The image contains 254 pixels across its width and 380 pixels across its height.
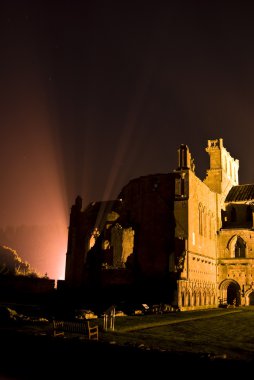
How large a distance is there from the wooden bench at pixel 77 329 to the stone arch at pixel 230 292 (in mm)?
34510

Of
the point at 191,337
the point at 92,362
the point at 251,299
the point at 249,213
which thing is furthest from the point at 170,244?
the point at 92,362

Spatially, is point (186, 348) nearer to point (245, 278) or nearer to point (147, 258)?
point (147, 258)

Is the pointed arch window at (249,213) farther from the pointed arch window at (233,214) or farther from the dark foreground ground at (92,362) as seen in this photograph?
the dark foreground ground at (92,362)

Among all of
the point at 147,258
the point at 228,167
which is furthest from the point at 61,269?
the point at 147,258

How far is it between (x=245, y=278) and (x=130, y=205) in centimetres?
1598

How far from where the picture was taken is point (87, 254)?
161 feet

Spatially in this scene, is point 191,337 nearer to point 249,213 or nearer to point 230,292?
point 230,292

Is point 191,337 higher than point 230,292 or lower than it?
lower

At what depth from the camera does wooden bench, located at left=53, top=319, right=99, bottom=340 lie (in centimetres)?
1504

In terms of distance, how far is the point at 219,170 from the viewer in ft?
186

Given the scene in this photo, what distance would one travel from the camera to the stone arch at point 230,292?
153ft

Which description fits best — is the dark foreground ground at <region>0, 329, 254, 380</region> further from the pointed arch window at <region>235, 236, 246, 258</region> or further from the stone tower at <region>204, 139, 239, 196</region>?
the stone tower at <region>204, 139, 239, 196</region>

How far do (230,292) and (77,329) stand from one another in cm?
3739

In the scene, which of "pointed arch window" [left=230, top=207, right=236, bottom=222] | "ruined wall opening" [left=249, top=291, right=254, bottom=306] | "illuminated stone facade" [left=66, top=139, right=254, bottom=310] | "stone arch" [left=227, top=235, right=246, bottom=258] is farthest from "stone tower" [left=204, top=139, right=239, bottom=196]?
"ruined wall opening" [left=249, top=291, right=254, bottom=306]
